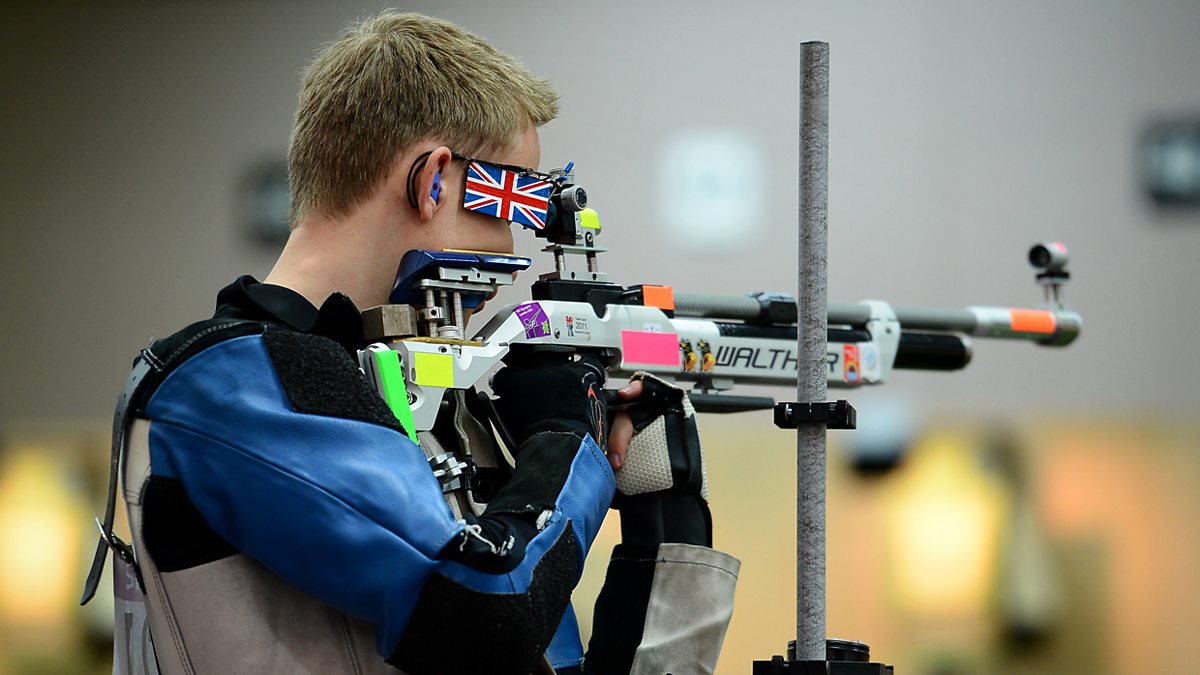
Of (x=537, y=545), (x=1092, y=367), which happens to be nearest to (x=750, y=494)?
(x=1092, y=367)

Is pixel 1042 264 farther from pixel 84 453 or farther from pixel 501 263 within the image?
pixel 84 453

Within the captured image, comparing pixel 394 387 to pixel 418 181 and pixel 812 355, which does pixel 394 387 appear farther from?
pixel 812 355

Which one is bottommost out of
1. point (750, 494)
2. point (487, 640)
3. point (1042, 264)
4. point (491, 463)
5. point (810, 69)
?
point (750, 494)

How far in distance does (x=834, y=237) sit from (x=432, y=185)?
198cm

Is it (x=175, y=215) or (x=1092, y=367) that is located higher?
(x=175, y=215)

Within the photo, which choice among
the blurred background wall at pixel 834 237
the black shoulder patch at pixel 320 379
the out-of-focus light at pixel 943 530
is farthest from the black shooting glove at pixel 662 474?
the out-of-focus light at pixel 943 530

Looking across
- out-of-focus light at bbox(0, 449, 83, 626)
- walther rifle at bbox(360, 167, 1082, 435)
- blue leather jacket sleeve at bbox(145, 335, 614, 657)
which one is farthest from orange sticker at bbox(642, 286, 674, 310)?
out-of-focus light at bbox(0, 449, 83, 626)

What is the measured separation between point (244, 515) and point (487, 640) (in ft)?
0.70

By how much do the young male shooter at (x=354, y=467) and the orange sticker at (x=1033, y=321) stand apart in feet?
3.95

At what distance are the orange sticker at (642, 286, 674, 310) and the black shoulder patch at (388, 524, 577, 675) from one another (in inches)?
23.3

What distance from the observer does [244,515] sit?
1067 millimetres

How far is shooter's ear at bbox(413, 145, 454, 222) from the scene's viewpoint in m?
1.31

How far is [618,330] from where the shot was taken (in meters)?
1.56

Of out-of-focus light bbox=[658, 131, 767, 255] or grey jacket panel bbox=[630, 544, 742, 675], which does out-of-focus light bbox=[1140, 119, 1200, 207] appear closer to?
out-of-focus light bbox=[658, 131, 767, 255]
